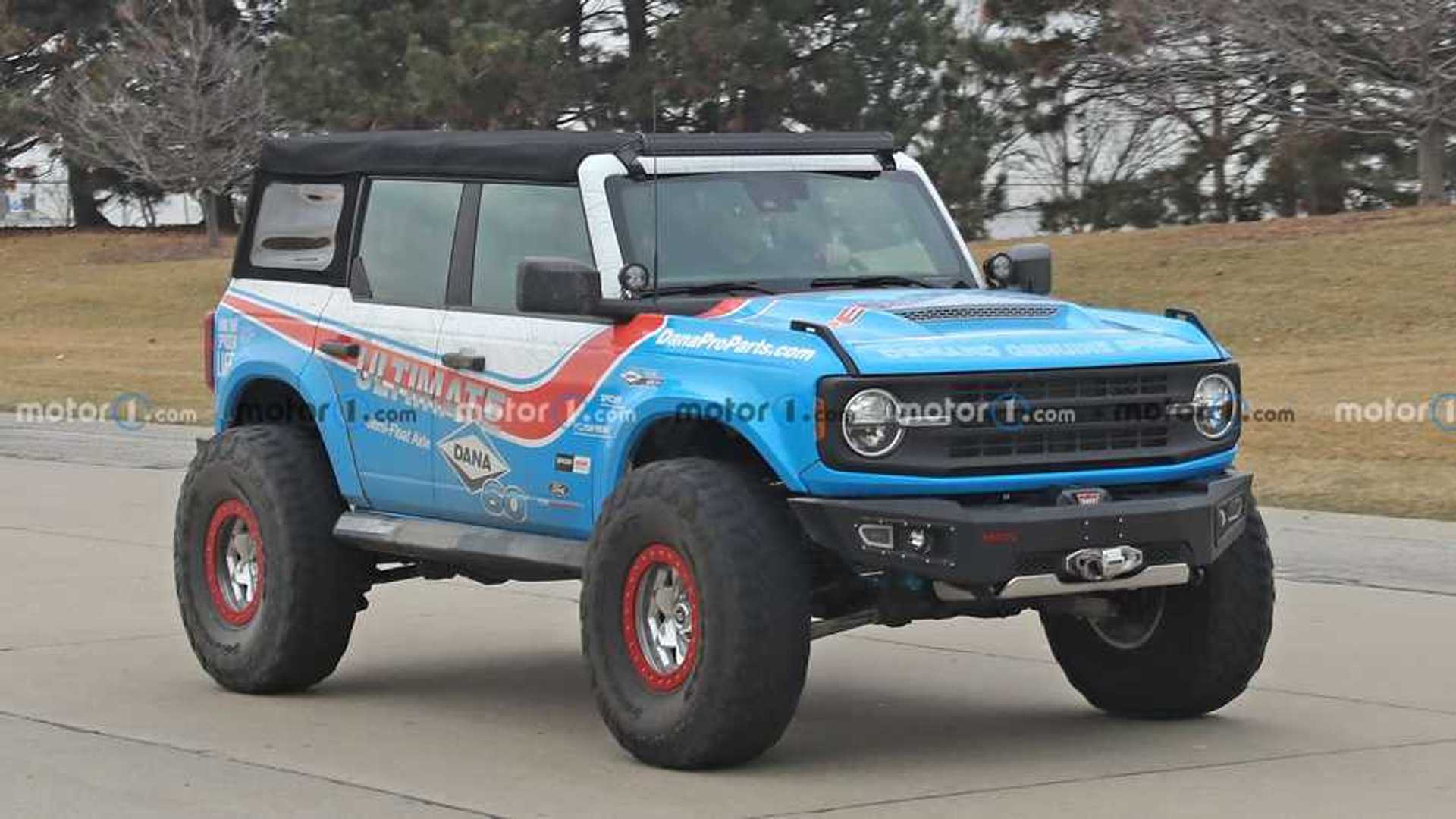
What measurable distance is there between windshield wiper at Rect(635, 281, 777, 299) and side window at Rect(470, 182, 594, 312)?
318 mm

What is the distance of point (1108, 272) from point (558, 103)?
38.1ft

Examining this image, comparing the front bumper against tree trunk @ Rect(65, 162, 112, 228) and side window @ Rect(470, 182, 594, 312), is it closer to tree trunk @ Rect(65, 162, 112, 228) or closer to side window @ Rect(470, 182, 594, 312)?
side window @ Rect(470, 182, 594, 312)

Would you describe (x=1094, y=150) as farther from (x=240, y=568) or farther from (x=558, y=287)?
(x=558, y=287)

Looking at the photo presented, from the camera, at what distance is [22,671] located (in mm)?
10164

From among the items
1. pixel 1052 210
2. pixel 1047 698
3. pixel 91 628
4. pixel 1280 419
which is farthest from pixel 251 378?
pixel 1052 210

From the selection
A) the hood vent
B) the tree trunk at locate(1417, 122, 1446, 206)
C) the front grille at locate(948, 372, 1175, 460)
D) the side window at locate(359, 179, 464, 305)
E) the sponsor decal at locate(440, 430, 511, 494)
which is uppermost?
the tree trunk at locate(1417, 122, 1446, 206)

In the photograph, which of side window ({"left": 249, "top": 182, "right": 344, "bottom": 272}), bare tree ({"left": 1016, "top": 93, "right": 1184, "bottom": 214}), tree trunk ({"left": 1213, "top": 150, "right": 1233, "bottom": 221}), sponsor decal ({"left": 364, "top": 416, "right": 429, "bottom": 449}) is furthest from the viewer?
bare tree ({"left": 1016, "top": 93, "right": 1184, "bottom": 214})

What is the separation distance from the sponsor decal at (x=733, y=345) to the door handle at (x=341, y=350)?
1.69 metres

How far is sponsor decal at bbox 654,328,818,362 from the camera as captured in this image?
7.67 m

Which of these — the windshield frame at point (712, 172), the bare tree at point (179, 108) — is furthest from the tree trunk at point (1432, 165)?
the windshield frame at point (712, 172)

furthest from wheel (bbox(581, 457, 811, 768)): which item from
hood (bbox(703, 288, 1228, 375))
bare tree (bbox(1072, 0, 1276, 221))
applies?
bare tree (bbox(1072, 0, 1276, 221))

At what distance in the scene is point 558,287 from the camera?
322 inches

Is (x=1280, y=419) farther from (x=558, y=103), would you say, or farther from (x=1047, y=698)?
(x=558, y=103)

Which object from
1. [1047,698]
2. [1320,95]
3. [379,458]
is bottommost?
[1047,698]
